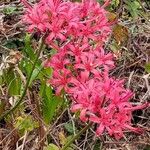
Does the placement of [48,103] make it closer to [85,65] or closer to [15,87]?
[15,87]

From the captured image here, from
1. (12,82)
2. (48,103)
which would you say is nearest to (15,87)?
(12,82)

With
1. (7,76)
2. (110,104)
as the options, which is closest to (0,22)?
(7,76)

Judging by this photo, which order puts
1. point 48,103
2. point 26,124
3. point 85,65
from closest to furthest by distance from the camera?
point 85,65, point 26,124, point 48,103

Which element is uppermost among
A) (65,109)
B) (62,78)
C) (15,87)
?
(62,78)

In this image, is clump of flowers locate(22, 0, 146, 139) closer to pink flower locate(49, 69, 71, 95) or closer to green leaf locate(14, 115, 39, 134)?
pink flower locate(49, 69, 71, 95)

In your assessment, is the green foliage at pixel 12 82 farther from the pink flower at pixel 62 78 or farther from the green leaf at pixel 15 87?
the pink flower at pixel 62 78

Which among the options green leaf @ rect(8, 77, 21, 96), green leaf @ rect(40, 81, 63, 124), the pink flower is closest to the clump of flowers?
the pink flower

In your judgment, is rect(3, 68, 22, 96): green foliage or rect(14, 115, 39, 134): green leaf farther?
rect(3, 68, 22, 96): green foliage

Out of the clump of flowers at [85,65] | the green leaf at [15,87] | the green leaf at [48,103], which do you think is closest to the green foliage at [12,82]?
the green leaf at [15,87]

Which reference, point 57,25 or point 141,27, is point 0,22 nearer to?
point 141,27
